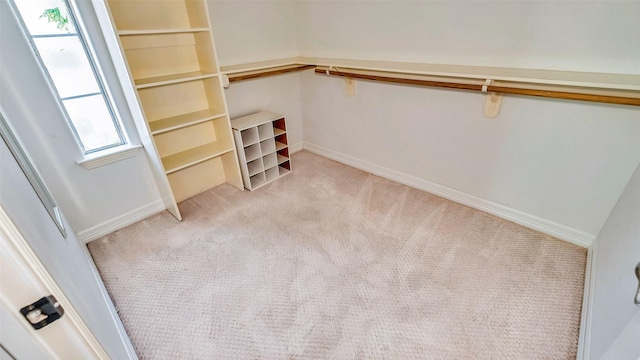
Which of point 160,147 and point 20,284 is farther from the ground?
point 20,284

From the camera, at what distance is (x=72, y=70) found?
1.75 metres

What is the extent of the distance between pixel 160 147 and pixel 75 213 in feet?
2.35

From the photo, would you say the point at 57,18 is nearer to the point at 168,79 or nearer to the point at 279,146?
the point at 168,79

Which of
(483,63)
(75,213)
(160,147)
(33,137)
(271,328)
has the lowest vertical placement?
(271,328)

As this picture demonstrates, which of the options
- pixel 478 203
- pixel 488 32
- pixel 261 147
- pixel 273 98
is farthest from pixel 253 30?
pixel 478 203

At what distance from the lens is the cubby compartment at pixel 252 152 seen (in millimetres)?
2574

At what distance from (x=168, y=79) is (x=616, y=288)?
2702mm

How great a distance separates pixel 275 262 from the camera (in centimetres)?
182

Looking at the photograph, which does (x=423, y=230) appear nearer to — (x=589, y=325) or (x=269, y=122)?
(x=589, y=325)

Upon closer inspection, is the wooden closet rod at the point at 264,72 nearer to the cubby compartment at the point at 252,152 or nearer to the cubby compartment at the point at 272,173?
the cubby compartment at the point at 252,152

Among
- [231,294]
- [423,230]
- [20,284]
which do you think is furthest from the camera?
[423,230]

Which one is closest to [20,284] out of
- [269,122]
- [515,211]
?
[269,122]

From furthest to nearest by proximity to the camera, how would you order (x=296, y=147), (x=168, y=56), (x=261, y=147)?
1. (x=296, y=147)
2. (x=261, y=147)
3. (x=168, y=56)

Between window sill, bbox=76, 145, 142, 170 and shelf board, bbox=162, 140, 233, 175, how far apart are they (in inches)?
9.3
